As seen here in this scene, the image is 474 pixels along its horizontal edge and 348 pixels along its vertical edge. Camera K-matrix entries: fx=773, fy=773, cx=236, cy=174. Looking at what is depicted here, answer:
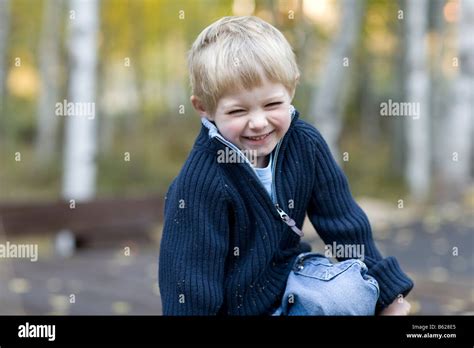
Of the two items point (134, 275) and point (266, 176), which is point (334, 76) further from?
point (266, 176)

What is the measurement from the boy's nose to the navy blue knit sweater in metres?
0.12

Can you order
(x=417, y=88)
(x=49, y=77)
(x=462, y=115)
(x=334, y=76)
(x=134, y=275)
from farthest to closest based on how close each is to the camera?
(x=49, y=77)
(x=417, y=88)
(x=462, y=115)
(x=334, y=76)
(x=134, y=275)

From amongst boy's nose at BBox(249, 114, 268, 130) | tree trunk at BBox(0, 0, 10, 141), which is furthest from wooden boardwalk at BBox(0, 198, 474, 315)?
tree trunk at BBox(0, 0, 10, 141)

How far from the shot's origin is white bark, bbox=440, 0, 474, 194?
12836mm

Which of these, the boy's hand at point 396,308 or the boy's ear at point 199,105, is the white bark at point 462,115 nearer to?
the boy's hand at point 396,308

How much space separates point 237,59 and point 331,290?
0.80 metres

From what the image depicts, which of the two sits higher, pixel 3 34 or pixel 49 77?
pixel 3 34

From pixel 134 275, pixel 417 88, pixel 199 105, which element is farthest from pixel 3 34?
pixel 199 105

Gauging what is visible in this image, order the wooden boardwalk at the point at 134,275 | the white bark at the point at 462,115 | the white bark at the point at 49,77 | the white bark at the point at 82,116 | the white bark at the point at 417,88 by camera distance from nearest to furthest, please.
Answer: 1. the wooden boardwalk at the point at 134,275
2. the white bark at the point at 82,116
3. the white bark at the point at 462,115
4. the white bark at the point at 417,88
5. the white bark at the point at 49,77

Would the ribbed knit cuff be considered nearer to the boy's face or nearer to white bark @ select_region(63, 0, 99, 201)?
the boy's face

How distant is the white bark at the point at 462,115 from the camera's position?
42.1 ft

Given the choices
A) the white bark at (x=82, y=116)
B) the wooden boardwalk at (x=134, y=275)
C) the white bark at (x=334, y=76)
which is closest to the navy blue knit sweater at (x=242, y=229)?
the wooden boardwalk at (x=134, y=275)

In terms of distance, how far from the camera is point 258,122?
2.50 m

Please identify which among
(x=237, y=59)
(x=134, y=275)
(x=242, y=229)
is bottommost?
(x=134, y=275)
